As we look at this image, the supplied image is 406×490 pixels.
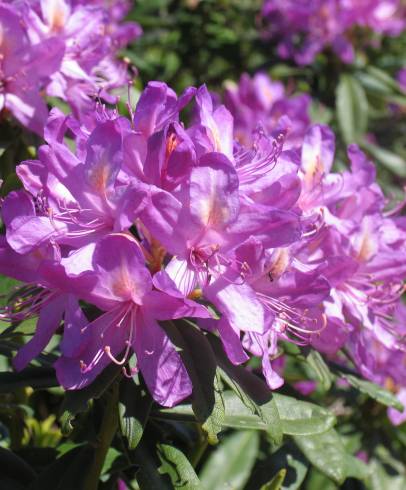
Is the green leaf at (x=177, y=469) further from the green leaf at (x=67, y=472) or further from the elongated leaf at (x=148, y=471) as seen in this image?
the green leaf at (x=67, y=472)

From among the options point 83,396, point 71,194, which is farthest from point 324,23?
point 83,396

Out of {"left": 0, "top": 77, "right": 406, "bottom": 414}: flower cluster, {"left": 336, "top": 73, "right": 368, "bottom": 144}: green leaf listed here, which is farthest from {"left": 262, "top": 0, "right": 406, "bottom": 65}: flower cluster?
{"left": 0, "top": 77, "right": 406, "bottom": 414}: flower cluster

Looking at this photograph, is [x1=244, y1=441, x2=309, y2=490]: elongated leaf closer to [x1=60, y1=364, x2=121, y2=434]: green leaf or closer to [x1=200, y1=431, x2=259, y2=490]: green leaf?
[x1=200, y1=431, x2=259, y2=490]: green leaf

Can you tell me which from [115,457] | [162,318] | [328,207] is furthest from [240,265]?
[115,457]

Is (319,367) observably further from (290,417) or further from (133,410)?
(133,410)

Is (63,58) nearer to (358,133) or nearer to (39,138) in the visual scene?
(39,138)
